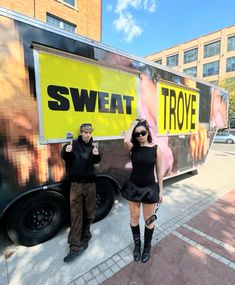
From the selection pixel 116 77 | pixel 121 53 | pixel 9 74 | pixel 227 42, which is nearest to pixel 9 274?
pixel 9 74

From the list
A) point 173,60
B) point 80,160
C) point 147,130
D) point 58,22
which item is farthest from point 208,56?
point 80,160

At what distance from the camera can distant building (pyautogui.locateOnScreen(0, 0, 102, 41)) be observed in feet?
35.5

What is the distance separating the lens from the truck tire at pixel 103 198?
3.48 m

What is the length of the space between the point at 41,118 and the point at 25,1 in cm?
1198

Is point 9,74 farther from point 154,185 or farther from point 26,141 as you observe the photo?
point 154,185

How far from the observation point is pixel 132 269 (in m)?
2.38

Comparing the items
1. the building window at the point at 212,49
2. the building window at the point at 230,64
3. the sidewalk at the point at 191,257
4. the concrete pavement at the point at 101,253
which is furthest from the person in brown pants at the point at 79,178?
the building window at the point at 212,49

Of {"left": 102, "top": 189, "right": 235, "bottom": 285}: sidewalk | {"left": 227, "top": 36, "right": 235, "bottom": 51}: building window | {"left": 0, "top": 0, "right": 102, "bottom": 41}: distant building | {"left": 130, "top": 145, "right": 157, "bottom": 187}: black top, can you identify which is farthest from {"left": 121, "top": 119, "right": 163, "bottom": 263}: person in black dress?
{"left": 227, "top": 36, "right": 235, "bottom": 51}: building window

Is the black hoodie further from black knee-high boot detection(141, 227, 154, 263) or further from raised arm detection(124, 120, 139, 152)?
black knee-high boot detection(141, 227, 154, 263)

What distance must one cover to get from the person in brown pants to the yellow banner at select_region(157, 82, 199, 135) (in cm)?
223

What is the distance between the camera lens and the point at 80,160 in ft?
8.41

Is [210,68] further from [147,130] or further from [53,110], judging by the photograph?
[53,110]

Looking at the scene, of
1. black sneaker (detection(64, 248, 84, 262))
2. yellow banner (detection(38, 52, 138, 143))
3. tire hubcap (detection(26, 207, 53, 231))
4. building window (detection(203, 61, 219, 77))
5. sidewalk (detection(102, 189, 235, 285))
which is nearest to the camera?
sidewalk (detection(102, 189, 235, 285))

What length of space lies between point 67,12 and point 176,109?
11959 millimetres
